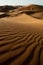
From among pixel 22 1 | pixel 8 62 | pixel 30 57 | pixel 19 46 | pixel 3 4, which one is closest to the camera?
pixel 8 62

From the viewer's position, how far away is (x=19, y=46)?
1776 millimetres

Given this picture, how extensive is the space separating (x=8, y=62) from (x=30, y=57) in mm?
223

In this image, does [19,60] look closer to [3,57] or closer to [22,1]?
[3,57]

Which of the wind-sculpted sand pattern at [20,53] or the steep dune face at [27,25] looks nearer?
the wind-sculpted sand pattern at [20,53]

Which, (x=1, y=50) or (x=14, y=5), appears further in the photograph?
(x=14, y=5)

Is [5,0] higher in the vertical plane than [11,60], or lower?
higher

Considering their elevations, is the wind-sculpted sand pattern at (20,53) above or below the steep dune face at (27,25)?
below

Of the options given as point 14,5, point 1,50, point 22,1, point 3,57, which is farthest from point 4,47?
point 14,5

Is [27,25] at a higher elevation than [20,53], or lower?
higher

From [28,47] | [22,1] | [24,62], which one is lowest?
[24,62]

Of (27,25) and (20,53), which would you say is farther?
(27,25)

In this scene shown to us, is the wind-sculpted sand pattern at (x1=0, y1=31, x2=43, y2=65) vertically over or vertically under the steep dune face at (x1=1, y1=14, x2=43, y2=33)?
under

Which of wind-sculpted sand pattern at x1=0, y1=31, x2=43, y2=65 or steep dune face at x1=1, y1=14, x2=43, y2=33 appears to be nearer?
wind-sculpted sand pattern at x1=0, y1=31, x2=43, y2=65

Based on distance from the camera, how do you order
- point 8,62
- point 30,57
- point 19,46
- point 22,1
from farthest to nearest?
point 22,1 < point 19,46 < point 30,57 < point 8,62
